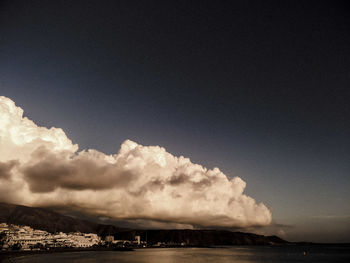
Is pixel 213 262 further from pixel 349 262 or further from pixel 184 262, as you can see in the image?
pixel 349 262

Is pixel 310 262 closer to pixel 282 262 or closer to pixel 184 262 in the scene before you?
pixel 282 262

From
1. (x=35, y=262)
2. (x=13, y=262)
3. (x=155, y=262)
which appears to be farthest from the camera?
(x=155, y=262)

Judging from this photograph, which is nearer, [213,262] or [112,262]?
[112,262]

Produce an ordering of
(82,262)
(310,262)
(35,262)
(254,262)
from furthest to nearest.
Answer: (310,262), (254,262), (82,262), (35,262)

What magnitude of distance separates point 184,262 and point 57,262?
60.4 metres

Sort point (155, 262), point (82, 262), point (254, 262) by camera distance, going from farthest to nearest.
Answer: point (254, 262)
point (155, 262)
point (82, 262)

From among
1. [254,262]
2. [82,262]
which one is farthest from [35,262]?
[254,262]

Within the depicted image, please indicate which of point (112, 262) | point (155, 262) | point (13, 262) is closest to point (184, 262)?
point (155, 262)

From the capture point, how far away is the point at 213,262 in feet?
525

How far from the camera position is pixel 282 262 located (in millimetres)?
180875

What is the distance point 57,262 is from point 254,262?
102 metres

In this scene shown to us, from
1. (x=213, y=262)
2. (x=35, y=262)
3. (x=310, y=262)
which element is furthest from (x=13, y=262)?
(x=310, y=262)

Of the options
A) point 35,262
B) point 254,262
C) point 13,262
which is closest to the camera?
point 13,262

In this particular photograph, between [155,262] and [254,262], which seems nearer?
[155,262]
